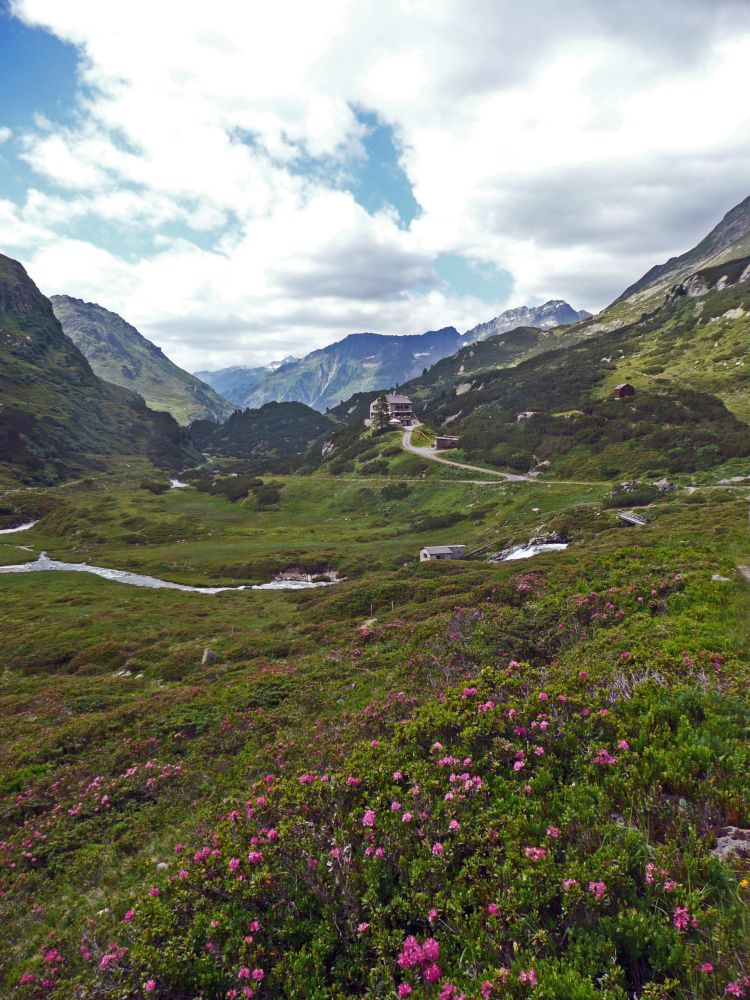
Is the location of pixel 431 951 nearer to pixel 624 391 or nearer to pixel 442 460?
pixel 442 460

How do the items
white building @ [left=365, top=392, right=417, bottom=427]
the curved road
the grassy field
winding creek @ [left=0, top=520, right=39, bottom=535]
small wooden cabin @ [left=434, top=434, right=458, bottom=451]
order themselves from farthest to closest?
white building @ [left=365, top=392, right=417, bottom=427] → small wooden cabin @ [left=434, top=434, right=458, bottom=451] → winding creek @ [left=0, top=520, right=39, bottom=535] → the curved road → the grassy field

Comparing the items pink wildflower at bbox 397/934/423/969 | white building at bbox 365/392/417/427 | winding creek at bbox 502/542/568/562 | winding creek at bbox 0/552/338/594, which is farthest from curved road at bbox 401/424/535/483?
pink wildflower at bbox 397/934/423/969

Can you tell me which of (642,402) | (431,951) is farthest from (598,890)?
(642,402)

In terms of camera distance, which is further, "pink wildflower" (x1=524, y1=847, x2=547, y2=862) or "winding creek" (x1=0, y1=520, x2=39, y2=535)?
"winding creek" (x1=0, y1=520, x2=39, y2=535)

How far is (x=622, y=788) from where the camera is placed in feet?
23.6

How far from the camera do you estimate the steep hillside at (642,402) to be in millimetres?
82875

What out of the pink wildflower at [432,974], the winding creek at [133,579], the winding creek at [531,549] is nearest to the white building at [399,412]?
the winding creek at [133,579]

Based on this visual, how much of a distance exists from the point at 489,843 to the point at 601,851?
158 centimetres

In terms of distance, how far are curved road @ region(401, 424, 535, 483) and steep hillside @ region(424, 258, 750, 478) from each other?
582 centimetres

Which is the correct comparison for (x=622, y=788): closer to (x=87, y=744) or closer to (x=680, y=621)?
(x=680, y=621)

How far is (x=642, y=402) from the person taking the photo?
103 m

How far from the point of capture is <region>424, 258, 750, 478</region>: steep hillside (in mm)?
82875

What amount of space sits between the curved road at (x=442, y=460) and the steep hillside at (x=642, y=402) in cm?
582

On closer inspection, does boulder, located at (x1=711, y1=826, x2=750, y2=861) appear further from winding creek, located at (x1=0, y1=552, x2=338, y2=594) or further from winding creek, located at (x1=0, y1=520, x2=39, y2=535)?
winding creek, located at (x1=0, y1=520, x2=39, y2=535)
